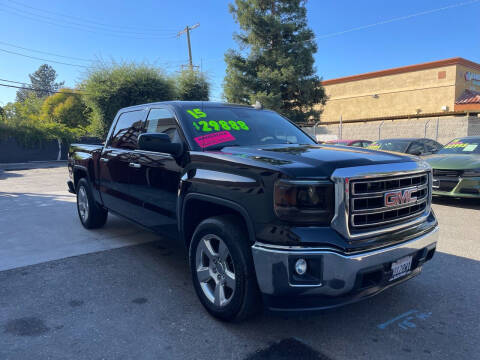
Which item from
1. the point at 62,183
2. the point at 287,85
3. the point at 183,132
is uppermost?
the point at 287,85

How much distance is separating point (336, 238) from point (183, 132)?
1.84m

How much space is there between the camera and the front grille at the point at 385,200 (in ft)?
8.07

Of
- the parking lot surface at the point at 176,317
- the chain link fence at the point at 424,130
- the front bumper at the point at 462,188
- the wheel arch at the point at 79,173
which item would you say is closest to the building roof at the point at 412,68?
the chain link fence at the point at 424,130

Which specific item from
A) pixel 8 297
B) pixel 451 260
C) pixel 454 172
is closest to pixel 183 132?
pixel 8 297

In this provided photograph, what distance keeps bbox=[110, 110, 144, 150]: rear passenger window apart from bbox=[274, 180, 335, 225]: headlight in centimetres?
258

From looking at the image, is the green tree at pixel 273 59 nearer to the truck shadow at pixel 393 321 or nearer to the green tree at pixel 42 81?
the truck shadow at pixel 393 321

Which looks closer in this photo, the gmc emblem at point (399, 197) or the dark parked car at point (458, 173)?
the gmc emblem at point (399, 197)

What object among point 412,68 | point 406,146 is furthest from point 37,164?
point 412,68

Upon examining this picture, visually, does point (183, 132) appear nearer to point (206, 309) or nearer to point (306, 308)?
point (206, 309)

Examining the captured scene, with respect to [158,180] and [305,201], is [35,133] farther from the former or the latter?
[305,201]

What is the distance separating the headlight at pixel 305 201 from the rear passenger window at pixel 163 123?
5.09ft

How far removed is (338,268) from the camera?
229 centimetres

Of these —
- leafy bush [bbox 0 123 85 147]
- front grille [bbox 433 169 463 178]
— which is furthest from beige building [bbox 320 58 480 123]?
front grille [bbox 433 169 463 178]

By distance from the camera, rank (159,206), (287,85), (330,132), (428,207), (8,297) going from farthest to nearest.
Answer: (330,132), (287,85), (159,206), (8,297), (428,207)
